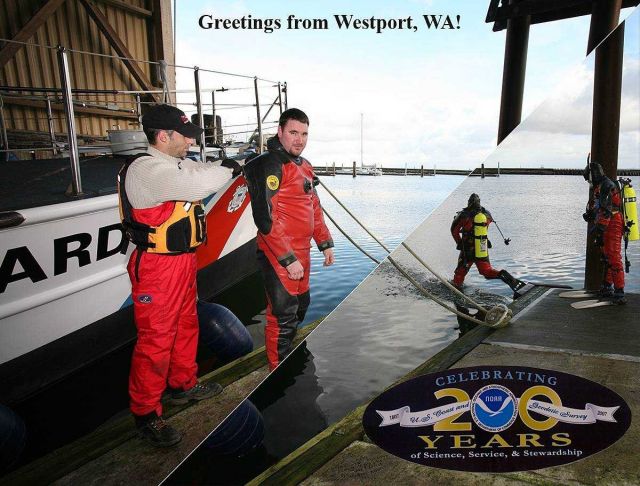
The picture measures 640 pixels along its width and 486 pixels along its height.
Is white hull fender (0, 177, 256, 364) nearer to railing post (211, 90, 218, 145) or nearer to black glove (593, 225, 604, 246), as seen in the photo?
railing post (211, 90, 218, 145)

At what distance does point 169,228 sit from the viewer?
107 centimetres

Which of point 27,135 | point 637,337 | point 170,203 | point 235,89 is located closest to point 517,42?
point 235,89

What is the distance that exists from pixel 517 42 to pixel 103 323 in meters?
1.42

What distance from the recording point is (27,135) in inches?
126

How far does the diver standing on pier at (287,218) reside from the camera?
3.02 feet

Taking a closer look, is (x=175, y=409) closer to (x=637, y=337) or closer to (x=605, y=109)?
(x=605, y=109)

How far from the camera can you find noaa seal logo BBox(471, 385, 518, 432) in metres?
1.30

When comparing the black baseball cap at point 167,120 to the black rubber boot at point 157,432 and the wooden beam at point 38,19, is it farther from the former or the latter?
the wooden beam at point 38,19

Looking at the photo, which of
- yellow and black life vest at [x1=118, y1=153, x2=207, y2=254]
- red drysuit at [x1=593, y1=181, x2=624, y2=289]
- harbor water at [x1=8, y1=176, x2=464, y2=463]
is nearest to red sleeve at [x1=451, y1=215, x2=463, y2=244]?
harbor water at [x1=8, y1=176, x2=464, y2=463]

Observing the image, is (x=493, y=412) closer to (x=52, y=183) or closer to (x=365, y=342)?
(x=365, y=342)

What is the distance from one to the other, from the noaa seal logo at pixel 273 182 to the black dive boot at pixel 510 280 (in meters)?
3.08

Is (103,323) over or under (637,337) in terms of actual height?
over

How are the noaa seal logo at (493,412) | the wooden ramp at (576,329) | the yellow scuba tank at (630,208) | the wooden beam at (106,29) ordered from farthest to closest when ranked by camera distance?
1. the yellow scuba tank at (630,208)
2. the wooden ramp at (576,329)
3. the wooden beam at (106,29)
4. the noaa seal logo at (493,412)

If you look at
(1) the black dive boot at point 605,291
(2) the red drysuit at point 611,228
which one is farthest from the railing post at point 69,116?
(1) the black dive boot at point 605,291
